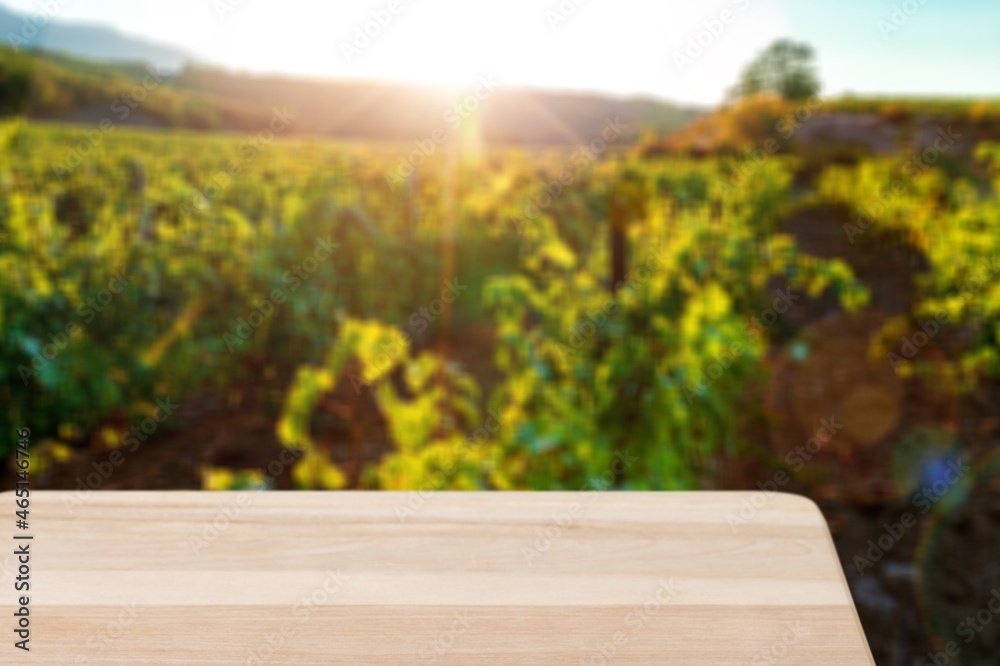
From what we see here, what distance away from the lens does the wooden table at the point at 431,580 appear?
0.90 m

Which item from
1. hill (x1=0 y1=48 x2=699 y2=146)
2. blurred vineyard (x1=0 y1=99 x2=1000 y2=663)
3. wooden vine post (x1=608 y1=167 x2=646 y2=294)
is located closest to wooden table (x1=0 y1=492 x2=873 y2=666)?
blurred vineyard (x1=0 y1=99 x2=1000 y2=663)

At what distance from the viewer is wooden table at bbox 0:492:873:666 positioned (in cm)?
90

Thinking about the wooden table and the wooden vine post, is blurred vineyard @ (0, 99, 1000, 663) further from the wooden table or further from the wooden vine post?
the wooden table

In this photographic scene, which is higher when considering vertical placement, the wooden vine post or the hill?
the hill

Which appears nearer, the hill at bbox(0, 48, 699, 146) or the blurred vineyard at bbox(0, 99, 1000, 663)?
the blurred vineyard at bbox(0, 99, 1000, 663)

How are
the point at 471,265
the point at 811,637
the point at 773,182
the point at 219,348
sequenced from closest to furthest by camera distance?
the point at 811,637, the point at 219,348, the point at 471,265, the point at 773,182

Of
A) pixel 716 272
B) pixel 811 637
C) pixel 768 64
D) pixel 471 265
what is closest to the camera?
pixel 811 637

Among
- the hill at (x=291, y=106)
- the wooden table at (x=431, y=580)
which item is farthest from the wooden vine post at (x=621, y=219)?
the wooden table at (x=431, y=580)

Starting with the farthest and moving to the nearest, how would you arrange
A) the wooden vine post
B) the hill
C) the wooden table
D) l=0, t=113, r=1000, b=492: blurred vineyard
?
the hill
the wooden vine post
l=0, t=113, r=1000, b=492: blurred vineyard
the wooden table

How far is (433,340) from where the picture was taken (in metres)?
3.57

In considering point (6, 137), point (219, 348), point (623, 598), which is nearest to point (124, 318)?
point (219, 348)

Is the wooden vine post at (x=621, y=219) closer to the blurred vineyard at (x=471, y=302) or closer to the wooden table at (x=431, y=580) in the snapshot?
the blurred vineyard at (x=471, y=302)

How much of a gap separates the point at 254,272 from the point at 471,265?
859 mm

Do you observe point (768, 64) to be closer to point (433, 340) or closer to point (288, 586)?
point (433, 340)
